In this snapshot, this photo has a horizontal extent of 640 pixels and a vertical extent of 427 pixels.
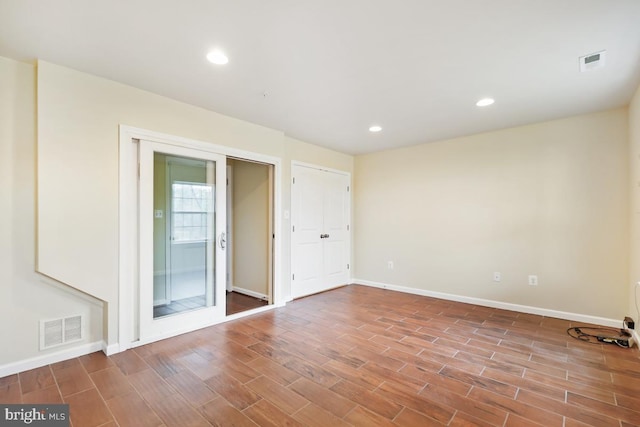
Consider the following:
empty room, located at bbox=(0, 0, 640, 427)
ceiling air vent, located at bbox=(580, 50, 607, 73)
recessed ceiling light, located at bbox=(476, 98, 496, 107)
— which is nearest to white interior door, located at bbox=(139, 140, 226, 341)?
empty room, located at bbox=(0, 0, 640, 427)

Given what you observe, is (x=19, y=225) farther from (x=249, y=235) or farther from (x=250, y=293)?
(x=250, y=293)

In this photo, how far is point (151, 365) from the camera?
245cm

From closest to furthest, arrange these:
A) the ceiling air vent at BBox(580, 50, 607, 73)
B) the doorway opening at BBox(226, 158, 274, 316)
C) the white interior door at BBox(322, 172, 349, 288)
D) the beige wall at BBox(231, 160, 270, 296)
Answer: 1. the ceiling air vent at BBox(580, 50, 607, 73)
2. the doorway opening at BBox(226, 158, 274, 316)
3. the beige wall at BBox(231, 160, 270, 296)
4. the white interior door at BBox(322, 172, 349, 288)

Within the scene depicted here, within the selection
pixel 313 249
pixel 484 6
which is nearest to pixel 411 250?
pixel 313 249

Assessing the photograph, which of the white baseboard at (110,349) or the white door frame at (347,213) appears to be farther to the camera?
the white door frame at (347,213)

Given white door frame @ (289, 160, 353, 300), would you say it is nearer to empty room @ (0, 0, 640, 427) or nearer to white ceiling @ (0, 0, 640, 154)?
empty room @ (0, 0, 640, 427)

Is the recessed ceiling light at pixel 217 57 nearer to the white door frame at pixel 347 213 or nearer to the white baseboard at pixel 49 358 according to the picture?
Result: the white door frame at pixel 347 213

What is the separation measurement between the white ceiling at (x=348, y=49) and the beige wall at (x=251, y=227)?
1355mm

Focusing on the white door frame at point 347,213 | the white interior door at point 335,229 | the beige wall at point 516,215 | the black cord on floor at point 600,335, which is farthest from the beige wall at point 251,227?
the black cord on floor at point 600,335

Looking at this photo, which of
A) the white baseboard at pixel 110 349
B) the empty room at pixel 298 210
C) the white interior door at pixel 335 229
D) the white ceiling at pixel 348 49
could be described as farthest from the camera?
the white interior door at pixel 335 229

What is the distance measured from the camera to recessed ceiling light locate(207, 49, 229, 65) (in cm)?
222

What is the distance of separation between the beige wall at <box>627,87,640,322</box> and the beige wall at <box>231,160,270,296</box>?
419 centimetres

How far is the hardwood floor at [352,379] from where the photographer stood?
183cm

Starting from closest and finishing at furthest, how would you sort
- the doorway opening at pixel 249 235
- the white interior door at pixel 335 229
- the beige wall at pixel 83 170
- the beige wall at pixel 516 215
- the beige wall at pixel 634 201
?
the beige wall at pixel 83 170 → the beige wall at pixel 634 201 → the beige wall at pixel 516 215 → the doorway opening at pixel 249 235 → the white interior door at pixel 335 229
